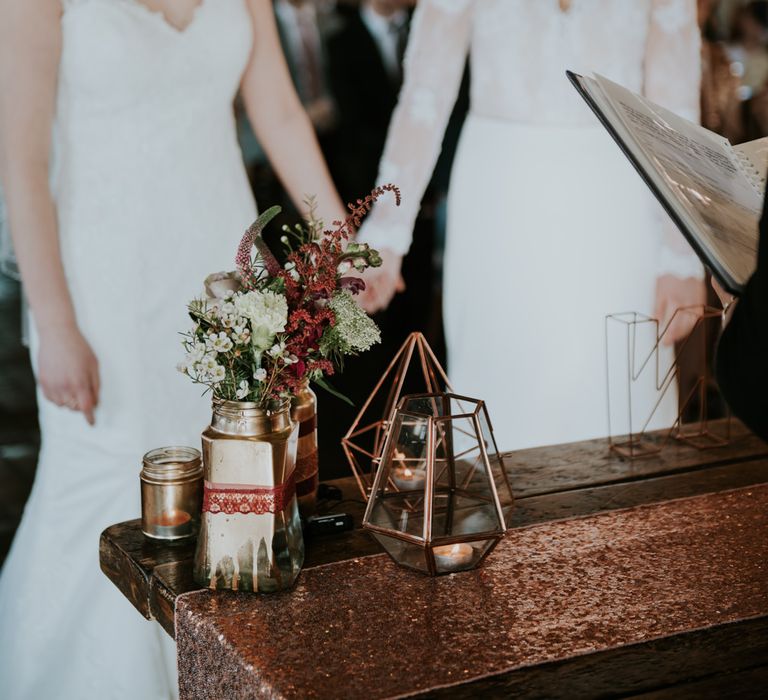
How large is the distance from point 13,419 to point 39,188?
22.8 inches

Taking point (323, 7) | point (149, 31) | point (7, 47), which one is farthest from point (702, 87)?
point (7, 47)

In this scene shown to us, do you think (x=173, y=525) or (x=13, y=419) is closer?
(x=173, y=525)

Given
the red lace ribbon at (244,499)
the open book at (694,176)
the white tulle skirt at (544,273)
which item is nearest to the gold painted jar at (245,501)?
the red lace ribbon at (244,499)

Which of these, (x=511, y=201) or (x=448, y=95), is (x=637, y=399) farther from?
(x=448, y=95)

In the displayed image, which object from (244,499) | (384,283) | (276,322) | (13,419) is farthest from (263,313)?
(384,283)

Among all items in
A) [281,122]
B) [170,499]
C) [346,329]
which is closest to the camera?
[346,329]

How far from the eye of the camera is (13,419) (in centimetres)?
250

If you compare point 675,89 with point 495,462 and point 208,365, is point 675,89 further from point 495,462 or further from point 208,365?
point 208,365

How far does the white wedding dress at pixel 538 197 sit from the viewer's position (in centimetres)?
291

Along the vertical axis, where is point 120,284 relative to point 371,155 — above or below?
below

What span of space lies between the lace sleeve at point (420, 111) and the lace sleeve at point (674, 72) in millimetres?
627

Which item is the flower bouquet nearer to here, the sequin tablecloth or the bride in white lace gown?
the sequin tablecloth

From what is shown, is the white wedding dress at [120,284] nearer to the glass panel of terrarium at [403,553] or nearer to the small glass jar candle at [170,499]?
the small glass jar candle at [170,499]

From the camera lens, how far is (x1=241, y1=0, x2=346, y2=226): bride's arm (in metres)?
2.68
